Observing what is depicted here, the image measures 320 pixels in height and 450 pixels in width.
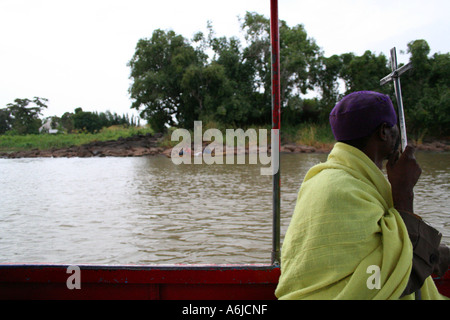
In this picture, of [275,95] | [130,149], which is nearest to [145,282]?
[275,95]

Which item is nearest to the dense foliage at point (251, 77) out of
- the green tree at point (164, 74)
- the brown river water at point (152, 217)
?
the green tree at point (164, 74)

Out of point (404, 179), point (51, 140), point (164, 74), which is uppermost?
point (164, 74)

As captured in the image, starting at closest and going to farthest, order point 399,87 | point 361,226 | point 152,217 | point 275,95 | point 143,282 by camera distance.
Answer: point 361,226 → point 399,87 → point 143,282 → point 275,95 → point 152,217

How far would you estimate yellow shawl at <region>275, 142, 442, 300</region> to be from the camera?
129 centimetres

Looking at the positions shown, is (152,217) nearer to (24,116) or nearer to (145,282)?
(145,282)

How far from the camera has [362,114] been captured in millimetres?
1409

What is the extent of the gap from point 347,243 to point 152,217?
22.8ft

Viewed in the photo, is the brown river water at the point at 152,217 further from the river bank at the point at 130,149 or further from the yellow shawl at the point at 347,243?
the river bank at the point at 130,149

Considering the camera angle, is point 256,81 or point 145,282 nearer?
point 145,282

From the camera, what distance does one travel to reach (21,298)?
88.0 inches

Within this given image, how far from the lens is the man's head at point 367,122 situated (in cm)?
141

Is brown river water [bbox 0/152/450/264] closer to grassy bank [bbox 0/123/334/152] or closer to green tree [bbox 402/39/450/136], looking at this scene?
grassy bank [bbox 0/123/334/152]
